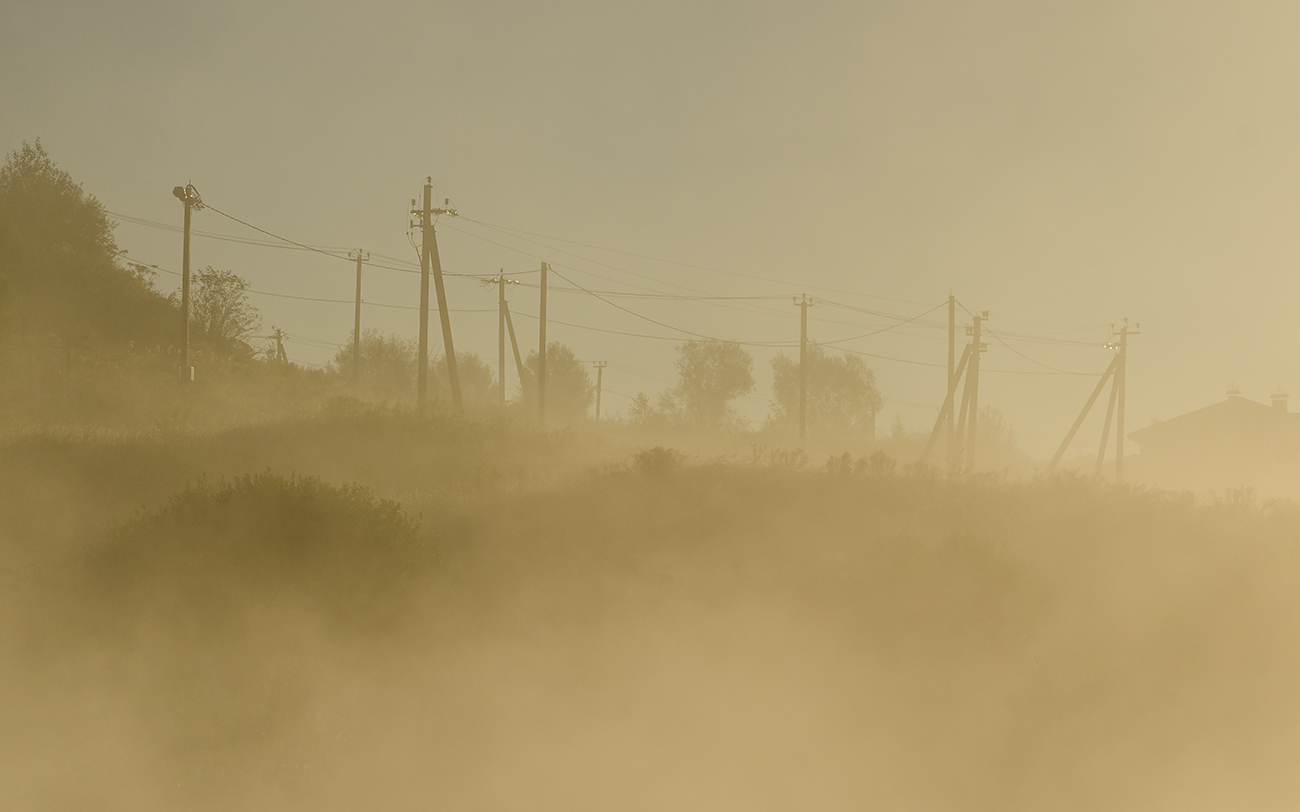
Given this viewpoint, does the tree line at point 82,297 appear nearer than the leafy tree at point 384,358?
Yes

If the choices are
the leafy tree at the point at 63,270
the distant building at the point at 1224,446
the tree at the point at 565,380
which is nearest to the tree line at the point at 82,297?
the leafy tree at the point at 63,270

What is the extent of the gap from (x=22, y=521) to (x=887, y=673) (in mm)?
13730

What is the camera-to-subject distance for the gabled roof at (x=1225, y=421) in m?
62.2

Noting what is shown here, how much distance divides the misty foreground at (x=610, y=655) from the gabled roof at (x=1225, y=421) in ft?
184

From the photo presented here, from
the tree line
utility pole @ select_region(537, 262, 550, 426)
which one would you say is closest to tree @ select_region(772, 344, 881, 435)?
the tree line

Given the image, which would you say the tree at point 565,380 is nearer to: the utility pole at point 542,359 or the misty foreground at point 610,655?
the utility pole at point 542,359

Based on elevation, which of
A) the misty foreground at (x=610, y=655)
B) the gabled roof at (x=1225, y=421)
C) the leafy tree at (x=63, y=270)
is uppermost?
the leafy tree at (x=63, y=270)

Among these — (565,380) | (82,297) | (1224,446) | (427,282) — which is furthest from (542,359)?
(1224,446)

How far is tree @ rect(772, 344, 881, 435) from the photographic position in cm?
8969

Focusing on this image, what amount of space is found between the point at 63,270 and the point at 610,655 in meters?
37.2

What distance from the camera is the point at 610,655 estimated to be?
37.9 ft

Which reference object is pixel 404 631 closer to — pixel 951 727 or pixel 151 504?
pixel 151 504

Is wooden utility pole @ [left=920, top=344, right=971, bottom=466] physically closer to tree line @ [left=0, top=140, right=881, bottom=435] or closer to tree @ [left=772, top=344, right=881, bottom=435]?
tree line @ [left=0, top=140, right=881, bottom=435]

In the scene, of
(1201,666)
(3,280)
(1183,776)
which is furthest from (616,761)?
(3,280)
